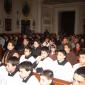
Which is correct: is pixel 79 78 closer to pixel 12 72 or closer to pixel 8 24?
pixel 12 72

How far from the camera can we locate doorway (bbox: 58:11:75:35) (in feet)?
66.4

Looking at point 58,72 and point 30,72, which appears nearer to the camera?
point 30,72

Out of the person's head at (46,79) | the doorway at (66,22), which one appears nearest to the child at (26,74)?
the person's head at (46,79)

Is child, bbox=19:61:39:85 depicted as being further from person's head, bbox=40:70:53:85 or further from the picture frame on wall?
the picture frame on wall

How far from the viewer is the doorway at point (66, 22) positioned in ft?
66.4

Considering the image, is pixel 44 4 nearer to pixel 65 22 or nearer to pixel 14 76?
pixel 65 22

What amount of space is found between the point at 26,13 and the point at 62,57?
1475cm

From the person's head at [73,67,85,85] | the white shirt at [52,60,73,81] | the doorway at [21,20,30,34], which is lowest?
the white shirt at [52,60,73,81]

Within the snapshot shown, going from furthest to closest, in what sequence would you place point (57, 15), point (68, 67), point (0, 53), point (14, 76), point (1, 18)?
point (57, 15)
point (1, 18)
point (0, 53)
point (68, 67)
point (14, 76)

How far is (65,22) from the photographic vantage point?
20.6 meters

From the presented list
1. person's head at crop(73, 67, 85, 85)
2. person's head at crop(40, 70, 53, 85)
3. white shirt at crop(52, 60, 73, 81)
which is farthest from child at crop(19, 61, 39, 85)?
white shirt at crop(52, 60, 73, 81)

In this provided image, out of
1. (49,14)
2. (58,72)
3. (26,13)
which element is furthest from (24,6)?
(58,72)

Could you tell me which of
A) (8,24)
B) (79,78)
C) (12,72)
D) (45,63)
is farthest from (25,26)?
(79,78)

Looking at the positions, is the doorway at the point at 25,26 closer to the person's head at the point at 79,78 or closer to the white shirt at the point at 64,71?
the white shirt at the point at 64,71
